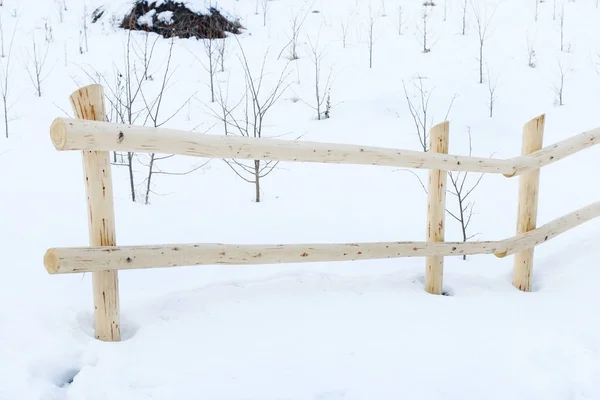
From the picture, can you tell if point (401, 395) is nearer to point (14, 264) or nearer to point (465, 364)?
point (465, 364)

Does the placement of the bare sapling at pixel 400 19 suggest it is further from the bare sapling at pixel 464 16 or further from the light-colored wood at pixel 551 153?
the light-colored wood at pixel 551 153

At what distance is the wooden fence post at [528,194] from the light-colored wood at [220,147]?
59 cm

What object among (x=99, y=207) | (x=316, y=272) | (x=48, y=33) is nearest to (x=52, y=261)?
(x=99, y=207)

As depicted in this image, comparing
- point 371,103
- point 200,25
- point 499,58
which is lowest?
point 371,103

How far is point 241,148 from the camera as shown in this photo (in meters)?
2.80

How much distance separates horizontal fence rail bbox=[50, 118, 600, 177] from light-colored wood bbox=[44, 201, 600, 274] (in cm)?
52

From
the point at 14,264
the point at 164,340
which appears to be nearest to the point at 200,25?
the point at 14,264

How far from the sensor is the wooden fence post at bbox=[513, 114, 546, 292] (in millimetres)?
4129

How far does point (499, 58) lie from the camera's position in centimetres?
1028

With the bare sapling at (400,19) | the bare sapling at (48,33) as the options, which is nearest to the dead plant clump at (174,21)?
the bare sapling at (48,33)

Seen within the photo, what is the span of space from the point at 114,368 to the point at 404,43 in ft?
33.7

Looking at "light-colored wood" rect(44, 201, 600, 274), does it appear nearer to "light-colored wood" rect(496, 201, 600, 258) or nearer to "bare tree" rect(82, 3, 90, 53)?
"light-colored wood" rect(496, 201, 600, 258)

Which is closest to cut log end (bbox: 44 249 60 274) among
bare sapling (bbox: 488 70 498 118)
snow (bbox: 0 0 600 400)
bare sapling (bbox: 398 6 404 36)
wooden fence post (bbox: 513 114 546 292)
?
snow (bbox: 0 0 600 400)

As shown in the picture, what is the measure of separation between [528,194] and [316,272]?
1.89 metres
